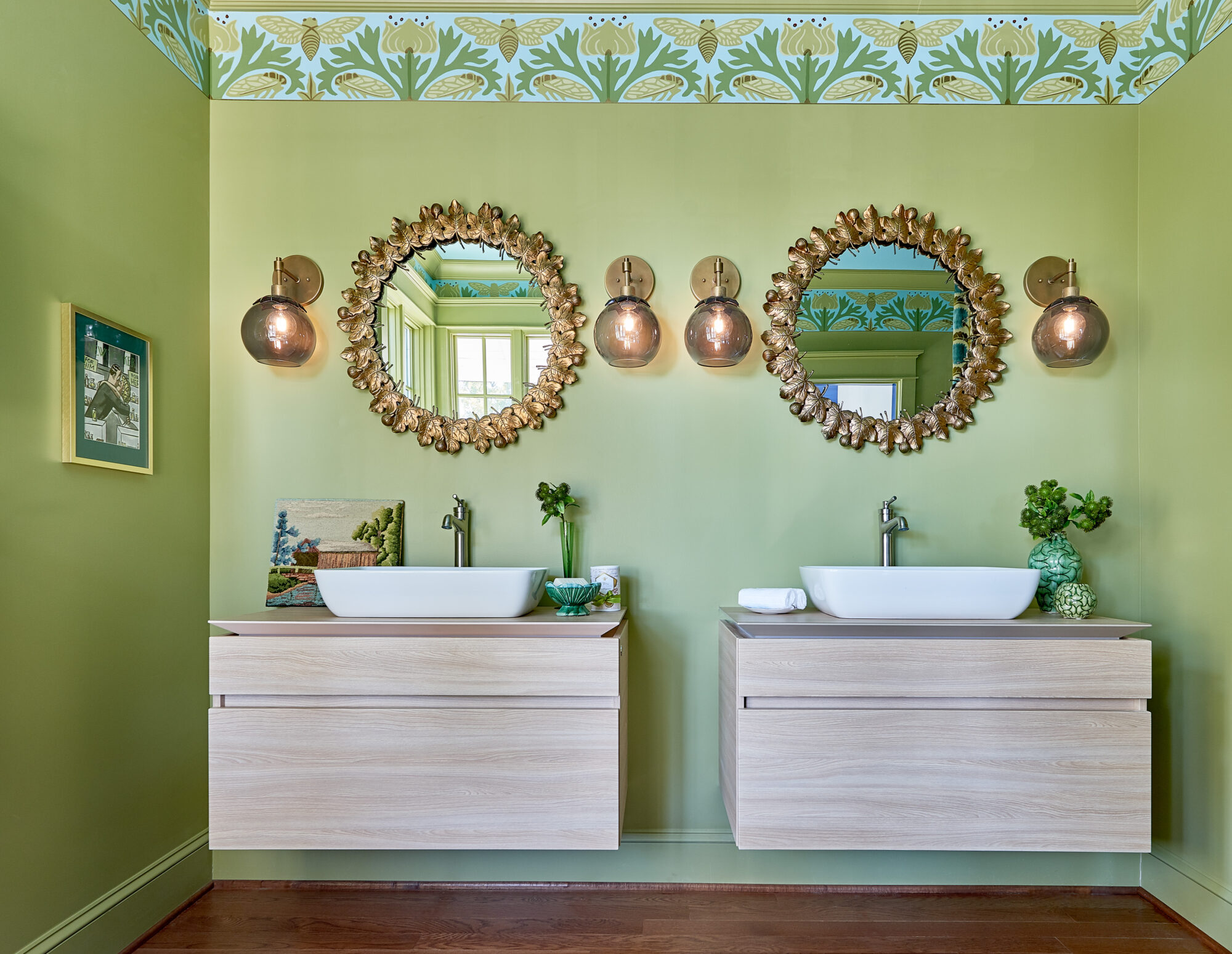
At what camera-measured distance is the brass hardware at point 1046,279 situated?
2.32 m

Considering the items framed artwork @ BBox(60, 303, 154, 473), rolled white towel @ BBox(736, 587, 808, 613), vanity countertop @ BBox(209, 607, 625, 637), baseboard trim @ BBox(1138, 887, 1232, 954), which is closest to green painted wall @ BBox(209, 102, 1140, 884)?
rolled white towel @ BBox(736, 587, 808, 613)

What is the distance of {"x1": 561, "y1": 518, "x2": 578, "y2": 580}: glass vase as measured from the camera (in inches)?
90.0

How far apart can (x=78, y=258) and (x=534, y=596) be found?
135 centimetres

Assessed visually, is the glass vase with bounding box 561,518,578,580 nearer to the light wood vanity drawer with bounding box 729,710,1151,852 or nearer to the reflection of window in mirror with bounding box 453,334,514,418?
the reflection of window in mirror with bounding box 453,334,514,418

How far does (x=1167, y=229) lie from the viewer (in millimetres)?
2203

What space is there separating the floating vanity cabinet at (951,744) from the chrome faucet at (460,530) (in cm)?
92

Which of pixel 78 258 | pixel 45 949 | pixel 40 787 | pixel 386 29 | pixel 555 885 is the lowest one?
pixel 555 885

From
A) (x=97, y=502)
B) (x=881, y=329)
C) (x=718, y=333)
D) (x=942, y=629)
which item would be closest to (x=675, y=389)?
(x=718, y=333)

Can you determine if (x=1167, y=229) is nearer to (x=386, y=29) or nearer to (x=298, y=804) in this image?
(x=386, y=29)

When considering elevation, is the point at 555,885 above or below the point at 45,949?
below

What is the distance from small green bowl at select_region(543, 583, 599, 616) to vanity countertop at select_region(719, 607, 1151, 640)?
1.33ft

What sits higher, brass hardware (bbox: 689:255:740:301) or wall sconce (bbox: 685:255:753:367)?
brass hardware (bbox: 689:255:740:301)

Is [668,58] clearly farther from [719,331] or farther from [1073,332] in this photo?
[1073,332]

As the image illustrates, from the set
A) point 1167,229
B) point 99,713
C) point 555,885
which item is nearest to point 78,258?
point 99,713
